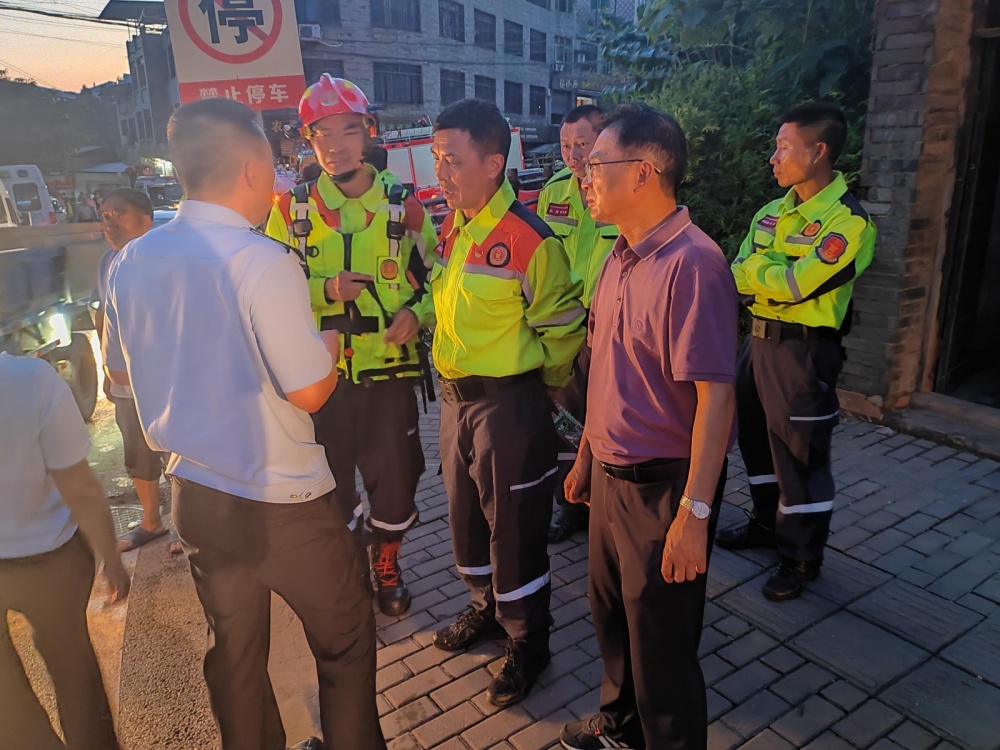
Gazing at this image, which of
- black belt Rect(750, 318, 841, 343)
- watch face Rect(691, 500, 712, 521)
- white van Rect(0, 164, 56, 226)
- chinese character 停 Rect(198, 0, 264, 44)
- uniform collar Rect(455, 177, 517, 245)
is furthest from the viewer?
white van Rect(0, 164, 56, 226)

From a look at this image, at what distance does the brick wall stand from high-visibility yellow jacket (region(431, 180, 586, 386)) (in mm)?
3227

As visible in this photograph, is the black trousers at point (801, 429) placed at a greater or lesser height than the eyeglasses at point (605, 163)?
lesser

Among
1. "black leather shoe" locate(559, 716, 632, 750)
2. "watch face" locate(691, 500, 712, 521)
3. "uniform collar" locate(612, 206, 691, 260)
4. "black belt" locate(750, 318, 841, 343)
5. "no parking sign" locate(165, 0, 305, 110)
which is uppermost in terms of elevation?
"no parking sign" locate(165, 0, 305, 110)

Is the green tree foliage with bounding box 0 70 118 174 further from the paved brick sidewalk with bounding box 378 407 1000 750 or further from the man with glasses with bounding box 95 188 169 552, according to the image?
the paved brick sidewalk with bounding box 378 407 1000 750

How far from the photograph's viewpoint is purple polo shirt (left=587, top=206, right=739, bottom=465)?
6.26ft

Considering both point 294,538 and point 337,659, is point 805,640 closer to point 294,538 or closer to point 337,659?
point 337,659

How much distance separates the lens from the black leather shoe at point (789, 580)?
3.30 metres

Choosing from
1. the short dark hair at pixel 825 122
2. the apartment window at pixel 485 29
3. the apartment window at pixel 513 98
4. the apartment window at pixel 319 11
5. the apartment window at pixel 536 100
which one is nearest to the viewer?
the short dark hair at pixel 825 122

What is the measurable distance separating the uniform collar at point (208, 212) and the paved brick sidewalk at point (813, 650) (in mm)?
1885

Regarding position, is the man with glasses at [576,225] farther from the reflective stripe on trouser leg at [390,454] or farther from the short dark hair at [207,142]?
the short dark hair at [207,142]

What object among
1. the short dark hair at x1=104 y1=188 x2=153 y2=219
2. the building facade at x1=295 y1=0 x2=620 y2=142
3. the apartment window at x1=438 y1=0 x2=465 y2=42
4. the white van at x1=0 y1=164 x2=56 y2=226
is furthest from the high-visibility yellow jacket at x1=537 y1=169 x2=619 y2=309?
the apartment window at x1=438 y1=0 x2=465 y2=42

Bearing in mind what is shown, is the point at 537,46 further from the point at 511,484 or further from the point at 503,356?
the point at 511,484

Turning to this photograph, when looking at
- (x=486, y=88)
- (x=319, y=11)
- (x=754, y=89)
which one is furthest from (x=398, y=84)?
(x=754, y=89)

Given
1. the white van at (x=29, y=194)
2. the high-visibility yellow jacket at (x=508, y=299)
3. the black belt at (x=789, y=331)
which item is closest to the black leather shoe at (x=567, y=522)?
the black belt at (x=789, y=331)
